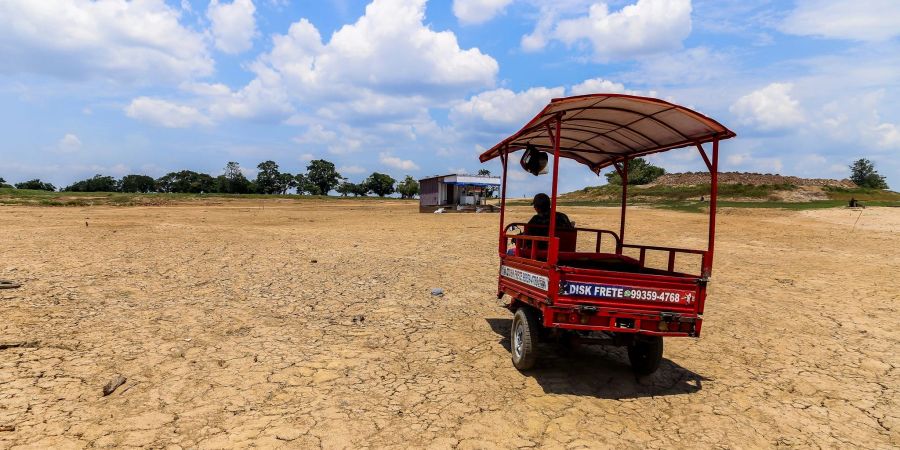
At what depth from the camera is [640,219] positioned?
29.3 m

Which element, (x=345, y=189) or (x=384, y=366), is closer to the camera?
(x=384, y=366)

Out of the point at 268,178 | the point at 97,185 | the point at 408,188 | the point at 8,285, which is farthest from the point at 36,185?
the point at 8,285

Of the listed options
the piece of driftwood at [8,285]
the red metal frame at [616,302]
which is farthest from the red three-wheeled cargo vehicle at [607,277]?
the piece of driftwood at [8,285]

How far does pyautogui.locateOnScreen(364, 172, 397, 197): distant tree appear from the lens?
112 meters

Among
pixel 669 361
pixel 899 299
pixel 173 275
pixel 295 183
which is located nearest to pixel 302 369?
pixel 669 361

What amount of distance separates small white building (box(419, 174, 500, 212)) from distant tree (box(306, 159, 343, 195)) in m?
72.4

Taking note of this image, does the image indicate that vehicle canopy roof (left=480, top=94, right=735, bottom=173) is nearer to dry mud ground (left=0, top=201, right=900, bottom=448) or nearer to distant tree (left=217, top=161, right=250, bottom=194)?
dry mud ground (left=0, top=201, right=900, bottom=448)

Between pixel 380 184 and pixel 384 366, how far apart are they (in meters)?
108

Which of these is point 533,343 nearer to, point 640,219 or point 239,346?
point 239,346

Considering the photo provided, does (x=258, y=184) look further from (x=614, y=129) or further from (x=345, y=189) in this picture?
(x=614, y=129)

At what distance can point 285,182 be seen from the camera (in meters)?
104

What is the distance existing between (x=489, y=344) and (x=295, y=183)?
10438 cm

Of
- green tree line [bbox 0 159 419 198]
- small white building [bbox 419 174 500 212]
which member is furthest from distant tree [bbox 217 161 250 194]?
small white building [bbox 419 174 500 212]

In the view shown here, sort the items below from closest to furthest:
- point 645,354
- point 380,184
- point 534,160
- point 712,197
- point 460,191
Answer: point 712,197 → point 645,354 → point 534,160 → point 460,191 → point 380,184
